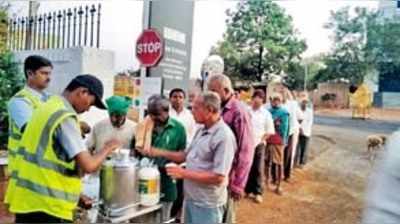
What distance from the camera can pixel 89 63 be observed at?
124 inches

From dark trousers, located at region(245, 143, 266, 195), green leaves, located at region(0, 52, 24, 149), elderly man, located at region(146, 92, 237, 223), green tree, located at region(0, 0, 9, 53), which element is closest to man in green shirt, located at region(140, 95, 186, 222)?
elderly man, located at region(146, 92, 237, 223)

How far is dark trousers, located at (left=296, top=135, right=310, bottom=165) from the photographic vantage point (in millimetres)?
3182

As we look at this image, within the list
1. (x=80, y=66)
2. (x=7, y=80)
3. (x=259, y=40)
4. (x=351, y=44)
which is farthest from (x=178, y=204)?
(x=7, y=80)

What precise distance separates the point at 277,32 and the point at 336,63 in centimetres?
39

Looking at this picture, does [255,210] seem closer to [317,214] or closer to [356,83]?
[317,214]

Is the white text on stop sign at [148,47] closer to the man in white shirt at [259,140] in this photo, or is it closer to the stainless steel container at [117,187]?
the man in white shirt at [259,140]

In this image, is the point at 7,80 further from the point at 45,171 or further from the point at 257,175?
the point at 45,171

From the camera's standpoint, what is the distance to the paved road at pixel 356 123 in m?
2.38

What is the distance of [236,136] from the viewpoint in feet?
6.38

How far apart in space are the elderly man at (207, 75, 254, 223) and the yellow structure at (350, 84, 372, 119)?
0.88 m

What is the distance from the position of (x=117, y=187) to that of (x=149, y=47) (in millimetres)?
1227

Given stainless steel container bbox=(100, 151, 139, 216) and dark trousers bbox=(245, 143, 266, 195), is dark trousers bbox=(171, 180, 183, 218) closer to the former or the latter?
stainless steel container bbox=(100, 151, 139, 216)

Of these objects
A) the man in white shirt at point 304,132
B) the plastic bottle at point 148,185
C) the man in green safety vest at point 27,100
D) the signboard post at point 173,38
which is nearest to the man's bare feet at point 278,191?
the man in white shirt at point 304,132

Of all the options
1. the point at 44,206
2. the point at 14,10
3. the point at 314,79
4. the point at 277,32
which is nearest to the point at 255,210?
the point at 314,79
